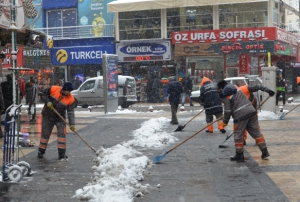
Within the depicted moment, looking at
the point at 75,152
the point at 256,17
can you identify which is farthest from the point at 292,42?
the point at 75,152

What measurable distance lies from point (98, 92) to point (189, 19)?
9.47 meters

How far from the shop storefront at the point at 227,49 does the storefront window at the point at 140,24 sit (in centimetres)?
191

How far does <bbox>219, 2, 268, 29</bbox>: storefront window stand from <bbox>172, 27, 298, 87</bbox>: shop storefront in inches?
53.4

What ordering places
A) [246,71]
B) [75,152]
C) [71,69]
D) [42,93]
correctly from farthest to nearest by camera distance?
[71,69], [246,71], [75,152], [42,93]

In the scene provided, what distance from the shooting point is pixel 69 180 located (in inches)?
304

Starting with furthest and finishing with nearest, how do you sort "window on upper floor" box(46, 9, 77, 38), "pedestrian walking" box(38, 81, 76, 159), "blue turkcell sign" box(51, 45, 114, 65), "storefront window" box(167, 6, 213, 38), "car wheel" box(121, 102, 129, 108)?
1. "window on upper floor" box(46, 9, 77, 38)
2. "blue turkcell sign" box(51, 45, 114, 65)
3. "storefront window" box(167, 6, 213, 38)
4. "car wheel" box(121, 102, 129, 108)
5. "pedestrian walking" box(38, 81, 76, 159)

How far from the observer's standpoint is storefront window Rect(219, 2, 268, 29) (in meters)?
30.8

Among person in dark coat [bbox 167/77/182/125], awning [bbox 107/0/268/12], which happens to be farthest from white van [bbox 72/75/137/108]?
person in dark coat [bbox 167/77/182/125]

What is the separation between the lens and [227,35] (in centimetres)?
2970

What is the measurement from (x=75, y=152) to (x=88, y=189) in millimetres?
3984

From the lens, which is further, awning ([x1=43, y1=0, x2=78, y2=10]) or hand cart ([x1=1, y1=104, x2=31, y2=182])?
awning ([x1=43, y1=0, x2=78, y2=10])

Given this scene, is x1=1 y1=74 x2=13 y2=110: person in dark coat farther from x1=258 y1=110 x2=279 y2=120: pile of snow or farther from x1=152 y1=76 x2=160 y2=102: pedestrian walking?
x1=152 y1=76 x2=160 y2=102: pedestrian walking

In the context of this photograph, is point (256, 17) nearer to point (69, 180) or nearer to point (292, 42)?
point (292, 42)

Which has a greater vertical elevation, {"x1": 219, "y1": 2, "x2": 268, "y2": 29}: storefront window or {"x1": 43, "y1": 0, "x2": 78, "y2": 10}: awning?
{"x1": 43, "y1": 0, "x2": 78, "y2": 10}: awning
